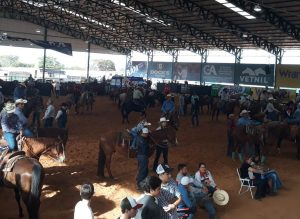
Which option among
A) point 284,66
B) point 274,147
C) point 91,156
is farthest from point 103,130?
point 284,66

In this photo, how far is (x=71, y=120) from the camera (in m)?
18.5

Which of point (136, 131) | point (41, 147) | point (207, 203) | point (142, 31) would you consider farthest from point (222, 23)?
point (207, 203)

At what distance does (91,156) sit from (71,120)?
7.53m

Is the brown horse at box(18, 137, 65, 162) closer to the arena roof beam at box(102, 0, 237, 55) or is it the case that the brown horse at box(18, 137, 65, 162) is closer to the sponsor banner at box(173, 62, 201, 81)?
the arena roof beam at box(102, 0, 237, 55)

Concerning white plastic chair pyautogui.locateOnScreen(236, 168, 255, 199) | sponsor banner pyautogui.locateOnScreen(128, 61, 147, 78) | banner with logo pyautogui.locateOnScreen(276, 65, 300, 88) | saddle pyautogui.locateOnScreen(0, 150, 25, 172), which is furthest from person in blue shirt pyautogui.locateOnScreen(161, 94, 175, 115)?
sponsor banner pyautogui.locateOnScreen(128, 61, 147, 78)

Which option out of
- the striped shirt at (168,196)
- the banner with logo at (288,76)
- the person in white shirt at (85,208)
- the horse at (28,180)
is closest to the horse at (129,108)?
the horse at (28,180)

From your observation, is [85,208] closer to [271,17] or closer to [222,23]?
[271,17]

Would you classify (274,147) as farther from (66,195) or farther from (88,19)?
(88,19)

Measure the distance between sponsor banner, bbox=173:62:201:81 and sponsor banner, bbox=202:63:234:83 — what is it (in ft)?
3.48

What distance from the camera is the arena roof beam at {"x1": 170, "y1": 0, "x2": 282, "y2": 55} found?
21812mm

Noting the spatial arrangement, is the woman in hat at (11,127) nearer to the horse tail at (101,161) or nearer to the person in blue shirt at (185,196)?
the horse tail at (101,161)

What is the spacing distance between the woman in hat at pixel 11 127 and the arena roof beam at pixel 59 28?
92.2ft

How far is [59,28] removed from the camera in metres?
40.9

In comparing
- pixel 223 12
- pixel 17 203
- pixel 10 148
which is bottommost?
pixel 17 203
